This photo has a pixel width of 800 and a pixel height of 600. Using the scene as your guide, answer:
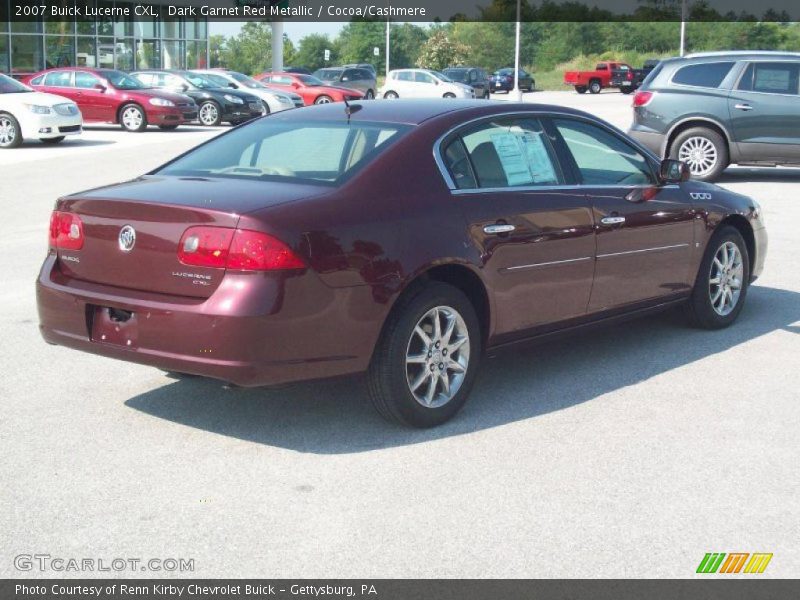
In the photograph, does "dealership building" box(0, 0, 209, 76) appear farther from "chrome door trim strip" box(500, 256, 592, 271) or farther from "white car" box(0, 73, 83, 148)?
"chrome door trim strip" box(500, 256, 592, 271)

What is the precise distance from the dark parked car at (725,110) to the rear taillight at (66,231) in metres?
12.8

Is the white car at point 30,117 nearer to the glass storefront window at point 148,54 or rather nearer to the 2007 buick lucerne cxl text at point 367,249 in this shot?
the 2007 buick lucerne cxl text at point 367,249

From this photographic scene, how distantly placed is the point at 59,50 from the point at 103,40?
293 cm

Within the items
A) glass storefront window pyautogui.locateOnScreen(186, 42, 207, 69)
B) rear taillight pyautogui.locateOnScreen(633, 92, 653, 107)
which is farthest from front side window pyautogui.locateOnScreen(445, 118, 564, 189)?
glass storefront window pyautogui.locateOnScreen(186, 42, 207, 69)

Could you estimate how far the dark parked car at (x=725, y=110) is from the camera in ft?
55.0

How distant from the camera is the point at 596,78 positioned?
226 feet

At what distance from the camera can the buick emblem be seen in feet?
17.1

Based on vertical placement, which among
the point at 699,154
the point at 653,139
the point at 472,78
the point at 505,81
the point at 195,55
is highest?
the point at 195,55

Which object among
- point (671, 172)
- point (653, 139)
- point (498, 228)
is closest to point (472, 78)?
point (653, 139)

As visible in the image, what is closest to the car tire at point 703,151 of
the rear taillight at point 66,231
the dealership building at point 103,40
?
the rear taillight at point 66,231

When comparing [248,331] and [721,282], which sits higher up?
[248,331]

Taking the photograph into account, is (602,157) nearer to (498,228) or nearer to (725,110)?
(498,228)

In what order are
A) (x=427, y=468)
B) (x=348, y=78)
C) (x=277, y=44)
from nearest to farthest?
1. (x=427, y=468)
2. (x=348, y=78)
3. (x=277, y=44)
